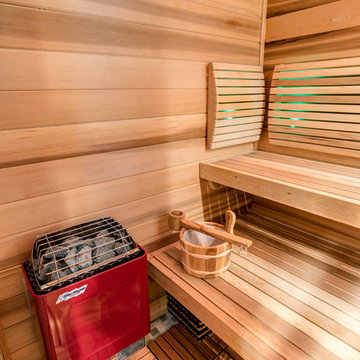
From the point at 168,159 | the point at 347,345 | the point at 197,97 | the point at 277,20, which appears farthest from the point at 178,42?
the point at 347,345

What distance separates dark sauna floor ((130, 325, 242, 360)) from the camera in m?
1.87

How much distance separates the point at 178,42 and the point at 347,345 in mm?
1902

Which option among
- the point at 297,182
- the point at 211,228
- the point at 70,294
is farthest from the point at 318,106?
the point at 70,294

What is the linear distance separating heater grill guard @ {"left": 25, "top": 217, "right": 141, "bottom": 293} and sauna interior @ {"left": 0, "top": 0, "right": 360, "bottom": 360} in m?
0.07

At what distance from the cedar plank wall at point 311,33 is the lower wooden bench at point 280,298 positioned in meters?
Result: 0.79

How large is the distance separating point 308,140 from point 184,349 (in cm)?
179

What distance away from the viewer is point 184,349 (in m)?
1.94

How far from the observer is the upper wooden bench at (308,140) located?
1.64 metres

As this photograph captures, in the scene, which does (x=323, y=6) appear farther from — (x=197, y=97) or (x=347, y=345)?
(x=347, y=345)

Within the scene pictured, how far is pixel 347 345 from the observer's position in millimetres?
1299

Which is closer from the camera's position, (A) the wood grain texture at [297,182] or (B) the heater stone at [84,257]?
(B) the heater stone at [84,257]

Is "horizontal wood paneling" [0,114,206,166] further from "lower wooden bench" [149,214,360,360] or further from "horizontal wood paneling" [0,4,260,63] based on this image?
"lower wooden bench" [149,214,360,360]

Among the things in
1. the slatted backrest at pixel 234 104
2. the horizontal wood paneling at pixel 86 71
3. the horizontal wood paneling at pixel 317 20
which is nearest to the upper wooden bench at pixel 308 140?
the slatted backrest at pixel 234 104

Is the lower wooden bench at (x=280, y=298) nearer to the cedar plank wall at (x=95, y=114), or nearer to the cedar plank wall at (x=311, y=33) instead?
the cedar plank wall at (x=95, y=114)
